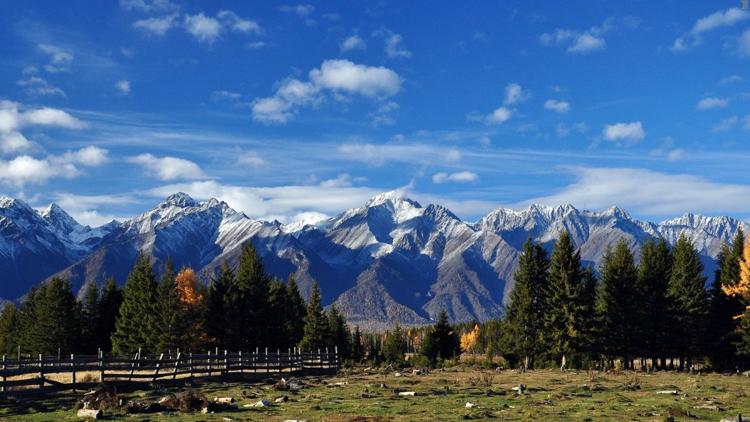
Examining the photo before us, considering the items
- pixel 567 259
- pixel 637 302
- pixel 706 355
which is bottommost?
pixel 706 355

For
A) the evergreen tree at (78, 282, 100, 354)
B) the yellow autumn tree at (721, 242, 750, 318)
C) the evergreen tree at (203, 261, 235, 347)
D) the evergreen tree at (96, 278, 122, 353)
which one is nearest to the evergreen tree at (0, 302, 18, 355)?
the evergreen tree at (78, 282, 100, 354)

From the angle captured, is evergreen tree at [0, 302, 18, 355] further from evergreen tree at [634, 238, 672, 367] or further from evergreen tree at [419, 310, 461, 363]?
evergreen tree at [634, 238, 672, 367]

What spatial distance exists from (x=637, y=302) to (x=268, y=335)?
4026 cm

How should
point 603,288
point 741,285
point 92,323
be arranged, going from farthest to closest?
point 92,323, point 603,288, point 741,285

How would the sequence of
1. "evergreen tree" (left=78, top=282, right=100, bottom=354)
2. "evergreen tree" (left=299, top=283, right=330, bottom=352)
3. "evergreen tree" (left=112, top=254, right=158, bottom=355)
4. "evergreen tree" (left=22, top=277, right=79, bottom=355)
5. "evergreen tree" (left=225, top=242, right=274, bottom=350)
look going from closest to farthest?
"evergreen tree" (left=112, top=254, right=158, bottom=355), "evergreen tree" (left=225, top=242, right=274, bottom=350), "evergreen tree" (left=22, top=277, right=79, bottom=355), "evergreen tree" (left=78, top=282, right=100, bottom=354), "evergreen tree" (left=299, top=283, right=330, bottom=352)

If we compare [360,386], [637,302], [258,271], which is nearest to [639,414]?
[360,386]

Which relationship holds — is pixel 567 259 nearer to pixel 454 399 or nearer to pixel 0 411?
pixel 454 399

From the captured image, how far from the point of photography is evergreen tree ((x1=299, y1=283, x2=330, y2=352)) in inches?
3656

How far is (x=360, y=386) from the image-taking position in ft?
142

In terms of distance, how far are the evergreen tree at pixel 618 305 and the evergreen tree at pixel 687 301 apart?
4.06 metres

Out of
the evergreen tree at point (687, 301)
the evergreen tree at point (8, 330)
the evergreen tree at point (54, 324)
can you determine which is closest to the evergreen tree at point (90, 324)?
the evergreen tree at point (54, 324)

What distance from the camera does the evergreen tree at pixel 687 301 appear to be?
70188 millimetres

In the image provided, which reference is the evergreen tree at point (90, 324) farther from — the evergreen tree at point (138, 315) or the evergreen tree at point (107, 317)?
the evergreen tree at point (138, 315)

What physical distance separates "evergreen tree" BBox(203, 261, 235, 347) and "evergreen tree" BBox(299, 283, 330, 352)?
20632mm
